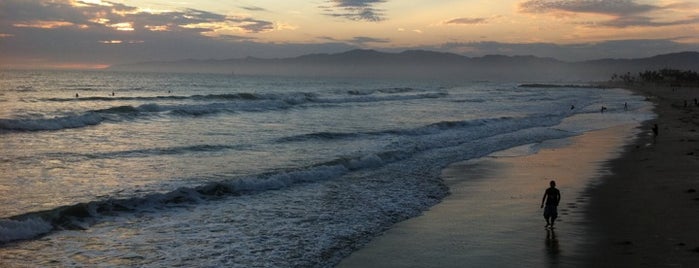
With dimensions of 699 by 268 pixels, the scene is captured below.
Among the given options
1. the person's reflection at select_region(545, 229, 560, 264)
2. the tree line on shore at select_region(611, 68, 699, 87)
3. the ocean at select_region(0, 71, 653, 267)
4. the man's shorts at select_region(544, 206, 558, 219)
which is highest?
the tree line on shore at select_region(611, 68, 699, 87)

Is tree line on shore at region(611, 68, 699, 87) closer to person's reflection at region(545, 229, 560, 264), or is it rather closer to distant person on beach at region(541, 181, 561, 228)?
distant person on beach at region(541, 181, 561, 228)

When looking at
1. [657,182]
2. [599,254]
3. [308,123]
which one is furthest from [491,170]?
[308,123]

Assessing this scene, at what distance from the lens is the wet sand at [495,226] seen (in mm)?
9586

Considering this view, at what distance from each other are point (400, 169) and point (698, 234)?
1084 cm

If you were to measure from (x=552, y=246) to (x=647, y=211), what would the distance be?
4.07 m

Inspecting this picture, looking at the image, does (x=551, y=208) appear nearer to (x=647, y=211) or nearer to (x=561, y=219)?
(x=561, y=219)

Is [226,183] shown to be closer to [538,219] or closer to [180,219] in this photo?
[180,219]

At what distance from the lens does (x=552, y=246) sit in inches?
401

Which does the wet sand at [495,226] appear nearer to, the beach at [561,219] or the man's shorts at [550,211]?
the beach at [561,219]

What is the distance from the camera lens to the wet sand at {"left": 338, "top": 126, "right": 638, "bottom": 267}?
377 inches

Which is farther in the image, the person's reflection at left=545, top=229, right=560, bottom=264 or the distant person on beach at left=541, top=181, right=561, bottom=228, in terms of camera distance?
the distant person on beach at left=541, top=181, right=561, bottom=228

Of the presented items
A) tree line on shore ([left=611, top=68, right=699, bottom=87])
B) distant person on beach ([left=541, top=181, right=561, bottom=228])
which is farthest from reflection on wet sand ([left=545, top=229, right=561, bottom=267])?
Answer: tree line on shore ([left=611, top=68, right=699, bottom=87])

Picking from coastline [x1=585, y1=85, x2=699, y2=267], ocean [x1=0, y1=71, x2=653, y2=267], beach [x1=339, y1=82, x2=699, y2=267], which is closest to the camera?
coastline [x1=585, y1=85, x2=699, y2=267]

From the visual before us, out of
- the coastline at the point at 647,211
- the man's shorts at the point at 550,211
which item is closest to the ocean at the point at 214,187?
the man's shorts at the point at 550,211
